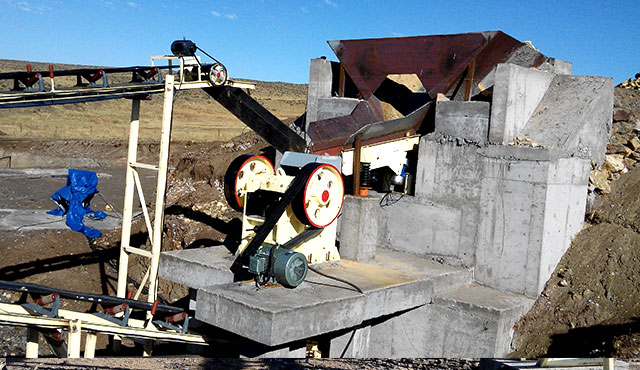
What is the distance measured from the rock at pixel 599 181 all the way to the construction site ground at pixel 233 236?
6.1 inches

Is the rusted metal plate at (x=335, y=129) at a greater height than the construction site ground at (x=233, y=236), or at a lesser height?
greater

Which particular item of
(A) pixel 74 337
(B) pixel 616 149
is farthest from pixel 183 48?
(B) pixel 616 149

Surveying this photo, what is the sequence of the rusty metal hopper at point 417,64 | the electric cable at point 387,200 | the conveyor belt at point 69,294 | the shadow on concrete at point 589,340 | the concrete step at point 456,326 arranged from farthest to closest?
the electric cable at point 387,200 → the rusty metal hopper at point 417,64 → the concrete step at point 456,326 → the shadow on concrete at point 589,340 → the conveyor belt at point 69,294

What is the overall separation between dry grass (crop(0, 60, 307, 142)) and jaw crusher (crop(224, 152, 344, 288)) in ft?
63.5

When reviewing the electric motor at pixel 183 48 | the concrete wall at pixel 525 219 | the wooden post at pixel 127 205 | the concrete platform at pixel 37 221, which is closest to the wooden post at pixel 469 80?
the concrete wall at pixel 525 219

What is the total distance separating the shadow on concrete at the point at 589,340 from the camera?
9094mm

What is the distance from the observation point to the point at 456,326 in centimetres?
1009

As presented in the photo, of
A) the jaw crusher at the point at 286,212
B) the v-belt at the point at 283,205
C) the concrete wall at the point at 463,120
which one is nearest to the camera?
the jaw crusher at the point at 286,212

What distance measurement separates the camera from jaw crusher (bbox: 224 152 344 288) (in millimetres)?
8609

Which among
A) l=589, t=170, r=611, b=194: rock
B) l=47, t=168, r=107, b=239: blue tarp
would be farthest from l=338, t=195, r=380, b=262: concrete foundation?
l=47, t=168, r=107, b=239: blue tarp

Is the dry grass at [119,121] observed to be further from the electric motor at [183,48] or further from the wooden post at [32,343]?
the wooden post at [32,343]

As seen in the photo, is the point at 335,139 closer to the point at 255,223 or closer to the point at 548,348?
the point at 255,223

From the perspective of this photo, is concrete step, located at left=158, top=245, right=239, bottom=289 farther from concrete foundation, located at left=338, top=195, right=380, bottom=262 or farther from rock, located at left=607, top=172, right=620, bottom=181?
rock, located at left=607, top=172, right=620, bottom=181

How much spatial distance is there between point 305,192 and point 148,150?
84.9ft
